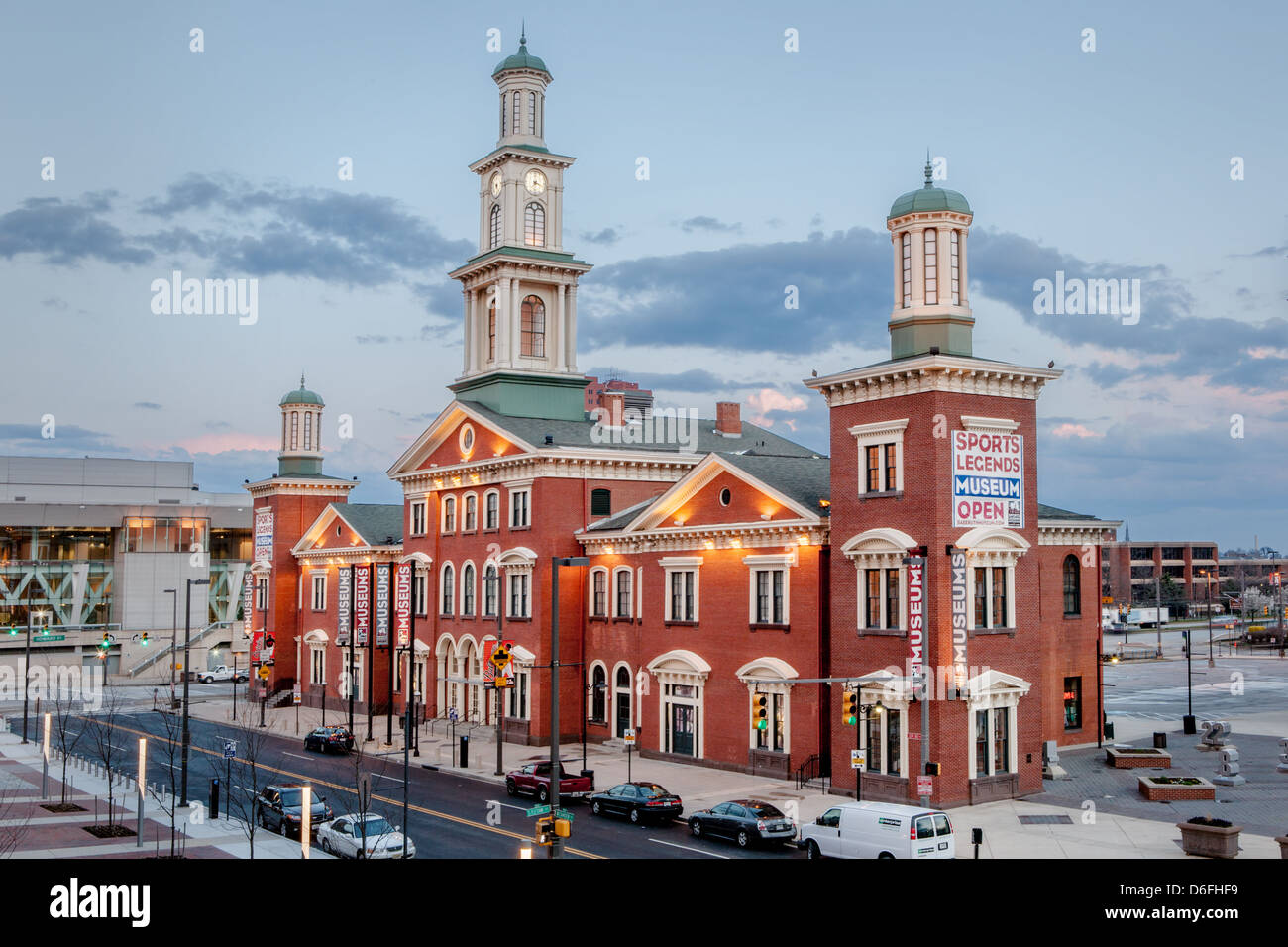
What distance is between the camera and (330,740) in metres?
60.2

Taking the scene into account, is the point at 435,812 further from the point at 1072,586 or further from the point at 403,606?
the point at 1072,586

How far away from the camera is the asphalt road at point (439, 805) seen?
3525 cm

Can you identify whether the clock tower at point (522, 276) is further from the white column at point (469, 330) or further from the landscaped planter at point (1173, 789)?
the landscaped planter at point (1173, 789)

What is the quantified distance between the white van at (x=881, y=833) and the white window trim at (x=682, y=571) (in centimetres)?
2029

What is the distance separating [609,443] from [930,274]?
24532mm

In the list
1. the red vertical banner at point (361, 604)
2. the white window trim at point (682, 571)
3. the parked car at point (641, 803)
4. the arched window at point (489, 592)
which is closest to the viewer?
the parked car at point (641, 803)

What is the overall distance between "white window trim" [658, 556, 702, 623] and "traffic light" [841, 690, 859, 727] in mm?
11522

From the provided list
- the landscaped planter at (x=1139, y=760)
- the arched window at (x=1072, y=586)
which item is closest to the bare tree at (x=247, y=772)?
the landscaped planter at (x=1139, y=760)

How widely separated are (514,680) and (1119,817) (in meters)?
32.8

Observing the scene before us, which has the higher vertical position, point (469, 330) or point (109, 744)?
point (469, 330)

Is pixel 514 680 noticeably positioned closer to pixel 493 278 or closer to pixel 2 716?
pixel 493 278

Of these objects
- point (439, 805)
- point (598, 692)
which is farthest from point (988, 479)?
point (598, 692)

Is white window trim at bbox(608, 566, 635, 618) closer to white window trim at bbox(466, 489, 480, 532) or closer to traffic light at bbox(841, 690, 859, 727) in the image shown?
white window trim at bbox(466, 489, 480, 532)

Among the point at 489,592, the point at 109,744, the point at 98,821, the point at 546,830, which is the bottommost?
the point at 98,821
